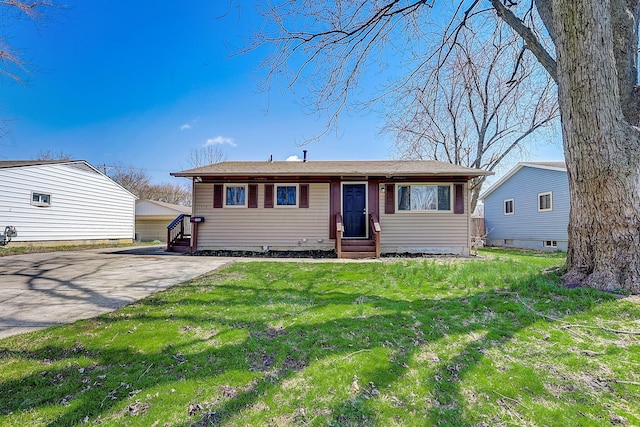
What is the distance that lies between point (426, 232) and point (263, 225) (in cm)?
548

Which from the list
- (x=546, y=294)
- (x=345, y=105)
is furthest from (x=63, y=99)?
(x=546, y=294)

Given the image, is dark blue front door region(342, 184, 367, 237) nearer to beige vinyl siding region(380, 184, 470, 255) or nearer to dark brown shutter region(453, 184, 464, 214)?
beige vinyl siding region(380, 184, 470, 255)

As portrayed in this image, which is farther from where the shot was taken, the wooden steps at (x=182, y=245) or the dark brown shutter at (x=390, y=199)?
the wooden steps at (x=182, y=245)

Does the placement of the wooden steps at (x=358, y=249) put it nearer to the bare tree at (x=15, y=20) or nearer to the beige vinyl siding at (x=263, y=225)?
the beige vinyl siding at (x=263, y=225)

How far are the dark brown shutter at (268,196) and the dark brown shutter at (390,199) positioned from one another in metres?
3.88

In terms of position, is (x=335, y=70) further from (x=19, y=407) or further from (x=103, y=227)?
(x=103, y=227)

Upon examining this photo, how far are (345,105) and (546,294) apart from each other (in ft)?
14.3

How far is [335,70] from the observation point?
536 centimetres

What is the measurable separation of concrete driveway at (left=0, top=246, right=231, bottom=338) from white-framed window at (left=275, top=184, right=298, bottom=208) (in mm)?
3451

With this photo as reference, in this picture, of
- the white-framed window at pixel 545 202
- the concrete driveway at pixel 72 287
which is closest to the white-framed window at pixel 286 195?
the concrete driveway at pixel 72 287

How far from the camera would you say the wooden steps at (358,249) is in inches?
333

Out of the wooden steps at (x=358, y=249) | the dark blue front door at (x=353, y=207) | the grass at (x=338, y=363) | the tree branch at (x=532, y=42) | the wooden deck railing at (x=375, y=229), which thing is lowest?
the grass at (x=338, y=363)

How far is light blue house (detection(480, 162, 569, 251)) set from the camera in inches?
475

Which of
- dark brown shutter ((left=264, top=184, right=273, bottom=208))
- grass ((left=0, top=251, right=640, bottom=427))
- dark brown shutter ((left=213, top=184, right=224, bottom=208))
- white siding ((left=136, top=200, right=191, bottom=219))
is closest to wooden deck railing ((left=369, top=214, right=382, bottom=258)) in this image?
dark brown shutter ((left=264, top=184, right=273, bottom=208))
